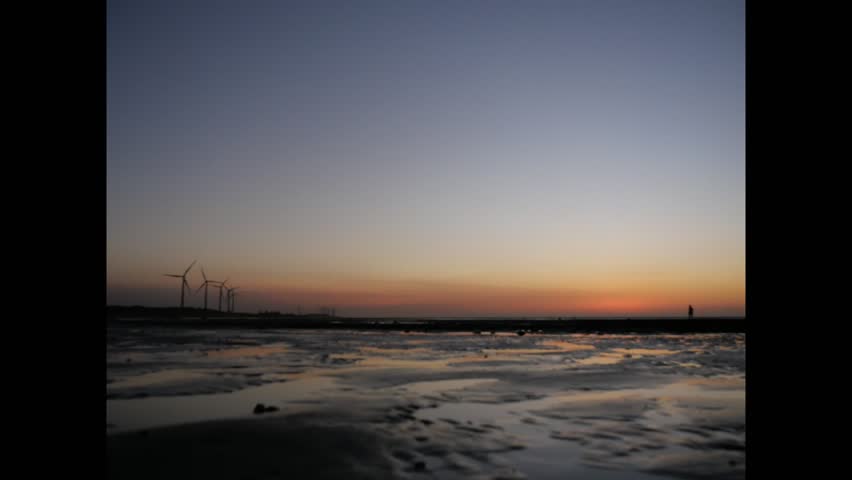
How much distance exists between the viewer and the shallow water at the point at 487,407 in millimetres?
7852

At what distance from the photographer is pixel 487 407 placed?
12.0 metres

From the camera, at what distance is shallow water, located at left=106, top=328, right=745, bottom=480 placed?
7.85m
